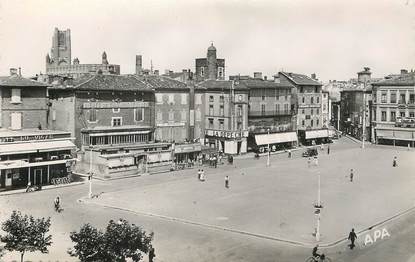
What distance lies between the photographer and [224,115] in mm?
72250

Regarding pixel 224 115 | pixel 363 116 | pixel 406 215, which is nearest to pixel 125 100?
pixel 224 115

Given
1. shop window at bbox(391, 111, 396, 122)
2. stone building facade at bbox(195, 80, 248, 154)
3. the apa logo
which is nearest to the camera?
the apa logo

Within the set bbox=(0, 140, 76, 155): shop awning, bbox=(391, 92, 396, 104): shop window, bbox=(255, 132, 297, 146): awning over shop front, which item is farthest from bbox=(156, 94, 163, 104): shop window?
bbox=(391, 92, 396, 104): shop window

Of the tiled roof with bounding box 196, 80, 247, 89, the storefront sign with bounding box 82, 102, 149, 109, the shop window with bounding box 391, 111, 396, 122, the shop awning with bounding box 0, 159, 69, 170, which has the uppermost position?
the tiled roof with bounding box 196, 80, 247, 89

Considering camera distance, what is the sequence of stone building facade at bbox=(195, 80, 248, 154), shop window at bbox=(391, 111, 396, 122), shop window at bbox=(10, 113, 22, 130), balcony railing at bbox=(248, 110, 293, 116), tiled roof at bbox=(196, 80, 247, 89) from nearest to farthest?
1. shop window at bbox=(10, 113, 22, 130)
2. stone building facade at bbox=(195, 80, 248, 154)
3. tiled roof at bbox=(196, 80, 247, 89)
4. balcony railing at bbox=(248, 110, 293, 116)
5. shop window at bbox=(391, 111, 396, 122)

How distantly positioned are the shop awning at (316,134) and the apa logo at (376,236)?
5668 centimetres

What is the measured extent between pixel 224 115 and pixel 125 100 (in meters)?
15.8

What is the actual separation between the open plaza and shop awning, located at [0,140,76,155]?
4.30 m

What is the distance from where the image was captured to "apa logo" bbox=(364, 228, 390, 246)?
30.0 metres

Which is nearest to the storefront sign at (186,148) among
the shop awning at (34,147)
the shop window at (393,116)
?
the shop awning at (34,147)

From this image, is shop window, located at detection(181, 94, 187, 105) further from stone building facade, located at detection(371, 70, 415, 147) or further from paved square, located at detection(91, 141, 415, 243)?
stone building facade, located at detection(371, 70, 415, 147)

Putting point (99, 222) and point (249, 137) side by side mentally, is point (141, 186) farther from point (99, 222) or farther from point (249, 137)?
point (249, 137)

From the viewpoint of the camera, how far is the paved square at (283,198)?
33.8 m

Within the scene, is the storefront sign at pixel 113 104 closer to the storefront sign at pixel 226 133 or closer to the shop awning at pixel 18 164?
the shop awning at pixel 18 164
